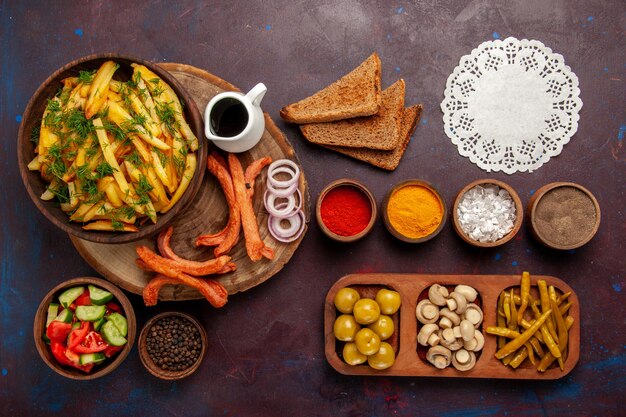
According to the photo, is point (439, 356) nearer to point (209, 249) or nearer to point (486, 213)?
point (486, 213)

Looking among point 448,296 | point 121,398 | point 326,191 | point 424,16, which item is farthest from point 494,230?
point 121,398

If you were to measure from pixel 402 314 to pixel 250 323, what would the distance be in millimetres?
1033

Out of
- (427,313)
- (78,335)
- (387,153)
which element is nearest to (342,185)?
(387,153)

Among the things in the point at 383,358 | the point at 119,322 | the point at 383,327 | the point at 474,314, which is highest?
the point at 119,322

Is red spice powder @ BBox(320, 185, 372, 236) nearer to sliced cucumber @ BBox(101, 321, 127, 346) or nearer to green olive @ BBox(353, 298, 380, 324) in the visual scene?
green olive @ BBox(353, 298, 380, 324)

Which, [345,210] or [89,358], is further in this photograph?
[345,210]

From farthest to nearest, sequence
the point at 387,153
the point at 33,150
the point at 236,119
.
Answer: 1. the point at 387,153
2. the point at 236,119
3. the point at 33,150

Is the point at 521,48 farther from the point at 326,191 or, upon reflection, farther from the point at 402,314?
the point at 402,314

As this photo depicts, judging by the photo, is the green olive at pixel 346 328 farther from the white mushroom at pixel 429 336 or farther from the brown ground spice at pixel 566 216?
the brown ground spice at pixel 566 216

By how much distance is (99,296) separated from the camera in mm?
3129

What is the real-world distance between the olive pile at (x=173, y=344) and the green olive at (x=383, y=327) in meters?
1.15

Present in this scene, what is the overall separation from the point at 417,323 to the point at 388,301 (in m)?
0.31

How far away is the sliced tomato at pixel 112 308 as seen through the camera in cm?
323

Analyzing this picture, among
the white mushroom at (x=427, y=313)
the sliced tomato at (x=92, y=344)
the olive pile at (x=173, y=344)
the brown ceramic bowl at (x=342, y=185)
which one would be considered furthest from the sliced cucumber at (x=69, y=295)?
the white mushroom at (x=427, y=313)
